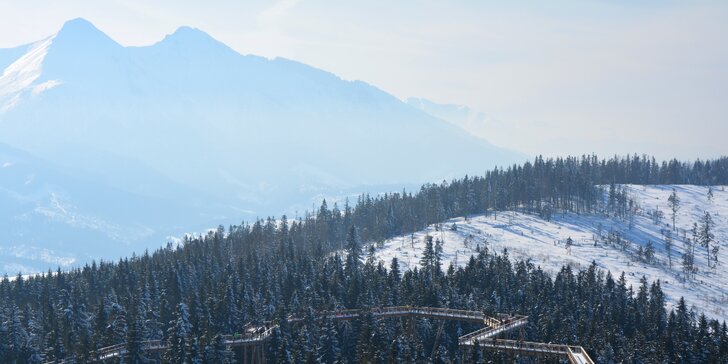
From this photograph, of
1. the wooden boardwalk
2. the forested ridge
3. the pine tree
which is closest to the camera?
the pine tree

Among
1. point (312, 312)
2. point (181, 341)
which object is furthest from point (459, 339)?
point (181, 341)

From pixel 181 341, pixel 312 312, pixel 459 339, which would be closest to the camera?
pixel 181 341

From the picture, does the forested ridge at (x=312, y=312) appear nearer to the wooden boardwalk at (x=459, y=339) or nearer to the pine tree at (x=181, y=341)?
the pine tree at (x=181, y=341)

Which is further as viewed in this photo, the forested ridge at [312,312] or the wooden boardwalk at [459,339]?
the forested ridge at [312,312]

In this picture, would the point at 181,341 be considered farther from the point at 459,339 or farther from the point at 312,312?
the point at 459,339

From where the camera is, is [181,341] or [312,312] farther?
[312,312]

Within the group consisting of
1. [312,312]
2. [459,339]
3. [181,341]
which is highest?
[312,312]

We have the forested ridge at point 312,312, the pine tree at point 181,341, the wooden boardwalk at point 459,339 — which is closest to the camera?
the pine tree at point 181,341

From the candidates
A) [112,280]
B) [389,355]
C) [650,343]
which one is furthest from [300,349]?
[112,280]

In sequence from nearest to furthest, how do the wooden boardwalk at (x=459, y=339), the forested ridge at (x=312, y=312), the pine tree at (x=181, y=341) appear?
the pine tree at (x=181, y=341)
the wooden boardwalk at (x=459, y=339)
the forested ridge at (x=312, y=312)

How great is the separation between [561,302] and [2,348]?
358ft

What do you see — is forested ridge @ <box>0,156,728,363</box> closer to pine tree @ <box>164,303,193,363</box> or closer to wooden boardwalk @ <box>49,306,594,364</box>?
pine tree @ <box>164,303,193,363</box>

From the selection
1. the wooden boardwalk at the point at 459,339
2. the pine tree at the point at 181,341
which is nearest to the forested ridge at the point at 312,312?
the pine tree at the point at 181,341

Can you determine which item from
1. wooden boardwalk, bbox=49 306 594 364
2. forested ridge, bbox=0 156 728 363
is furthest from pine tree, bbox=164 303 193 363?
wooden boardwalk, bbox=49 306 594 364
